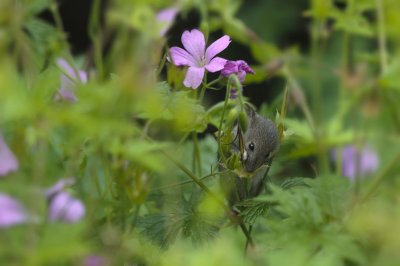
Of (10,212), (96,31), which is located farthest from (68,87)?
(10,212)

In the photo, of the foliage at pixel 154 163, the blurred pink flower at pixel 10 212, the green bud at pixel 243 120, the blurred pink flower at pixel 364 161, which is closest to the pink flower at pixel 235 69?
the foliage at pixel 154 163

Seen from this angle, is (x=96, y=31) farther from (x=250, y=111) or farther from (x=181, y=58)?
(x=250, y=111)

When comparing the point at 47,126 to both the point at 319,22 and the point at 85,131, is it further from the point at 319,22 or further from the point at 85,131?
the point at 319,22

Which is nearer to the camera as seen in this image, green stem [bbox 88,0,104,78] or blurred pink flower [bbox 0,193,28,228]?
blurred pink flower [bbox 0,193,28,228]

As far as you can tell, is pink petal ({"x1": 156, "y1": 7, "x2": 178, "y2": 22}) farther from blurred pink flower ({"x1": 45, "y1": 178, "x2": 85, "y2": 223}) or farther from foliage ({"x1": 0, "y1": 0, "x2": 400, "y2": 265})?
blurred pink flower ({"x1": 45, "y1": 178, "x2": 85, "y2": 223})

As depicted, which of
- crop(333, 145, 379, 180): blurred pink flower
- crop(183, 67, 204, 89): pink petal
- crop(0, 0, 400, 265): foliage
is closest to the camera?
crop(0, 0, 400, 265): foliage

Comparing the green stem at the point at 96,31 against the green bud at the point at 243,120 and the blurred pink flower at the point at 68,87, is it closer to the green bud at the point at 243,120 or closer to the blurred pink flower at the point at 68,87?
the blurred pink flower at the point at 68,87

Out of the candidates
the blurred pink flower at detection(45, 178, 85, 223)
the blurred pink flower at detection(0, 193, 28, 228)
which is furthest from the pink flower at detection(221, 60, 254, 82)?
the blurred pink flower at detection(0, 193, 28, 228)
